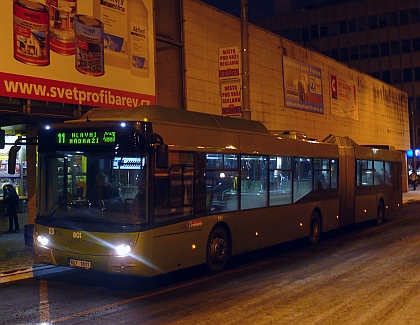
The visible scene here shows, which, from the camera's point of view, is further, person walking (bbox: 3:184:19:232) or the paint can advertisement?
person walking (bbox: 3:184:19:232)

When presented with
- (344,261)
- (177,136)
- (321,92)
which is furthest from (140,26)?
(321,92)

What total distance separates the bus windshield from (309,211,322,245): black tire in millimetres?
7092

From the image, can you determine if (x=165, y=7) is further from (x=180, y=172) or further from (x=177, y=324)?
(x=177, y=324)

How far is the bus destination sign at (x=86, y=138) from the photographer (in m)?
9.09

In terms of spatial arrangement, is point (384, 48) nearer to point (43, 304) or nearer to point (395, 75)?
point (395, 75)

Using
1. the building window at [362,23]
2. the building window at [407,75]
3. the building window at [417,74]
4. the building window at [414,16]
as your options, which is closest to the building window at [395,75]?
the building window at [407,75]

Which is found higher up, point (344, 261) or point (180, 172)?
point (180, 172)

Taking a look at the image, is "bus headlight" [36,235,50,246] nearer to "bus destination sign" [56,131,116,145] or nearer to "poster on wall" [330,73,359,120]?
"bus destination sign" [56,131,116,145]

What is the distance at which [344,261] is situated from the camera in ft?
39.0

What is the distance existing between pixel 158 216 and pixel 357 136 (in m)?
27.6

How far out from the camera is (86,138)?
9.33 metres

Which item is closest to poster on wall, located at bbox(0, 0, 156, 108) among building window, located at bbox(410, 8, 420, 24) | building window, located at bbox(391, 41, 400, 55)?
building window, located at bbox(391, 41, 400, 55)

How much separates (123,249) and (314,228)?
762 centimetres

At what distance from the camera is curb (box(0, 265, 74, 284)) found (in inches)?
413
